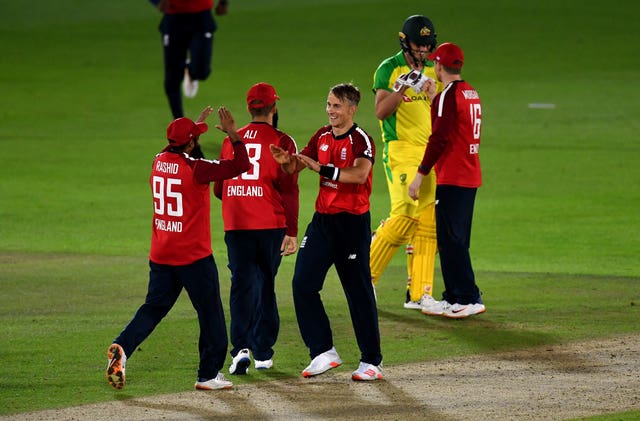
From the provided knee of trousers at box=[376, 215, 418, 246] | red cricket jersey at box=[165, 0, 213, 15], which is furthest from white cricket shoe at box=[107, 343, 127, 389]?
red cricket jersey at box=[165, 0, 213, 15]

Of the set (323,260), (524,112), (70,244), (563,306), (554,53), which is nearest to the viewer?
(323,260)

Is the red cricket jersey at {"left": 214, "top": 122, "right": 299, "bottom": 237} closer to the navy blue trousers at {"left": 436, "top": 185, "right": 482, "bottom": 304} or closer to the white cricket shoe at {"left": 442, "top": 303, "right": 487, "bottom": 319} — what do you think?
the navy blue trousers at {"left": 436, "top": 185, "right": 482, "bottom": 304}

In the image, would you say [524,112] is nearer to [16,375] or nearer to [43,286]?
[43,286]

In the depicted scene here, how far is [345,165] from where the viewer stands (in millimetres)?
9633

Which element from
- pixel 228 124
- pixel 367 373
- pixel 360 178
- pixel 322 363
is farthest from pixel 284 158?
pixel 367 373

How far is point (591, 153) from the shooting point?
21078mm

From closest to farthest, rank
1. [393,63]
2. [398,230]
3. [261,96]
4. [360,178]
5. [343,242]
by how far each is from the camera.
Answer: [360,178], [343,242], [261,96], [398,230], [393,63]

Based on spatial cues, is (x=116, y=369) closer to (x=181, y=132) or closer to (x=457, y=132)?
(x=181, y=132)

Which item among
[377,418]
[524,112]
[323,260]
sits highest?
[524,112]

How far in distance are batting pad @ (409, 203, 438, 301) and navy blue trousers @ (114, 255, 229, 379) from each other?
3.11m

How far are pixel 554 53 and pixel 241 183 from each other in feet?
73.9

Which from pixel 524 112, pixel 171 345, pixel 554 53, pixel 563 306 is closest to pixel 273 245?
pixel 171 345

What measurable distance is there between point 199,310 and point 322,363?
38.5 inches

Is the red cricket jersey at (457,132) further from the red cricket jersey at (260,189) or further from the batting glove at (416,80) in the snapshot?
the red cricket jersey at (260,189)
